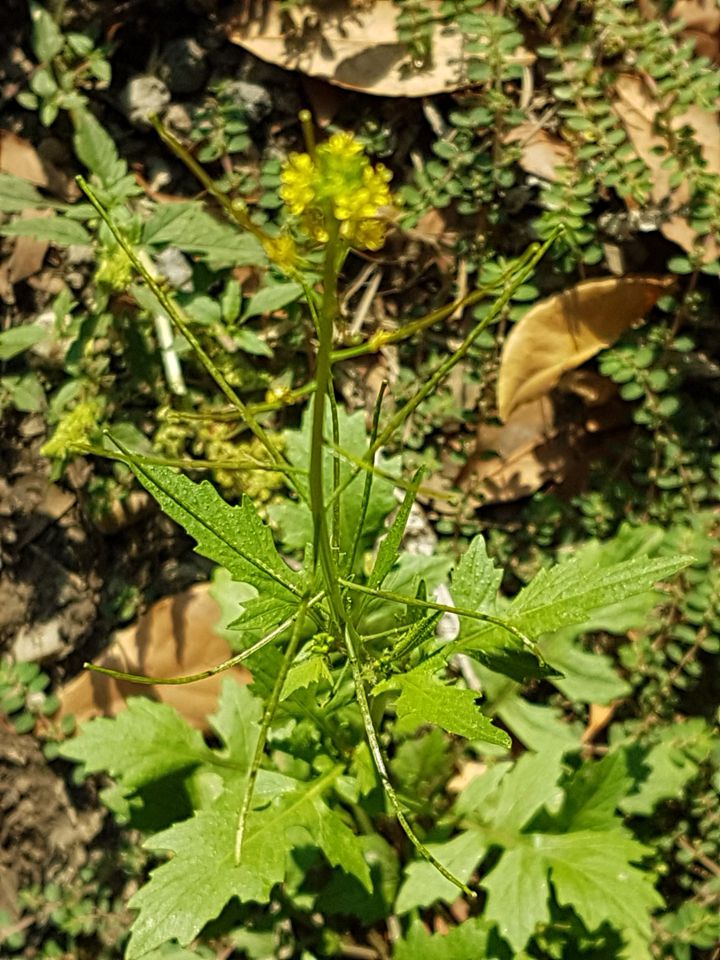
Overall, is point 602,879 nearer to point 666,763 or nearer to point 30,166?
point 666,763

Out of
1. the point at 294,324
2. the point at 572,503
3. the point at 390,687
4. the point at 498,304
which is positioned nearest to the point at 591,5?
the point at 294,324

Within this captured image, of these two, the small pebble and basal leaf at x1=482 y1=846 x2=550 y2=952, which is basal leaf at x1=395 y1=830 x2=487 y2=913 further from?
the small pebble

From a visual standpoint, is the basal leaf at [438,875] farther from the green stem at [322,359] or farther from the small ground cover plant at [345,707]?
the green stem at [322,359]

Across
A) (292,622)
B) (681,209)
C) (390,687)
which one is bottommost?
(390,687)

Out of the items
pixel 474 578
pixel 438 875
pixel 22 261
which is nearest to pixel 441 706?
pixel 474 578

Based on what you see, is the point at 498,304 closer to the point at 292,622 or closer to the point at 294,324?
the point at 292,622

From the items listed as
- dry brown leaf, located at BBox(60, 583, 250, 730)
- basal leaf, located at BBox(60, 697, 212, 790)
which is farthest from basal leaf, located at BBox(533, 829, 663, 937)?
dry brown leaf, located at BBox(60, 583, 250, 730)

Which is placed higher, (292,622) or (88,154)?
(88,154)
